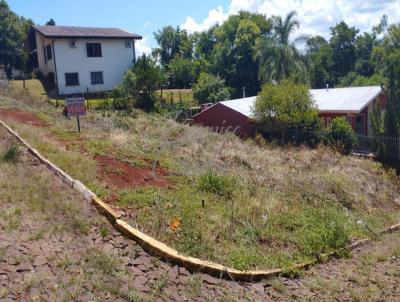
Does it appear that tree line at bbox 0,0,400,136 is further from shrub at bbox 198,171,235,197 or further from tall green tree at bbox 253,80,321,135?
shrub at bbox 198,171,235,197

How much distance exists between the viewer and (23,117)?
52.3 ft

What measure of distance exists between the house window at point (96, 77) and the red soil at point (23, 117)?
14823mm

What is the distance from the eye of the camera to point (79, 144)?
11914 mm

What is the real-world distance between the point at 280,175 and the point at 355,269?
17.2 ft

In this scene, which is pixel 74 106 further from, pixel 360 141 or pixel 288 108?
pixel 360 141

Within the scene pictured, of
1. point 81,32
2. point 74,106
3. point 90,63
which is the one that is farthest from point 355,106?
point 81,32

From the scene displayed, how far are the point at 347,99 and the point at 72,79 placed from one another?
1948cm

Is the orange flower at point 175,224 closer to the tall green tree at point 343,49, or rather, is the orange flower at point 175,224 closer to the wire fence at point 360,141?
the wire fence at point 360,141

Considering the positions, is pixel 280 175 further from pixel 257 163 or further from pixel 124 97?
pixel 124 97

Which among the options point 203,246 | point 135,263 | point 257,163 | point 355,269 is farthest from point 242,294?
point 257,163

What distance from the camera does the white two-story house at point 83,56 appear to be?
30.1 m

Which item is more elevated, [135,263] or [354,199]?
[135,263]

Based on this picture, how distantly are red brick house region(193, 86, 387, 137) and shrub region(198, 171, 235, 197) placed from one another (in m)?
14.1

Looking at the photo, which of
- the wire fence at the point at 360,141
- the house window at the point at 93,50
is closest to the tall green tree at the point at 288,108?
the wire fence at the point at 360,141
